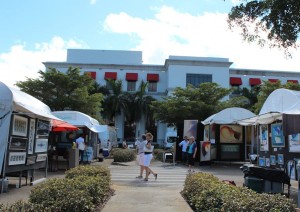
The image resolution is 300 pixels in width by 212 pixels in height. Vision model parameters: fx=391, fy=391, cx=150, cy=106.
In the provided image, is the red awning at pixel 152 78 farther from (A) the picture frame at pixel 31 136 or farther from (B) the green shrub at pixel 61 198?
(B) the green shrub at pixel 61 198

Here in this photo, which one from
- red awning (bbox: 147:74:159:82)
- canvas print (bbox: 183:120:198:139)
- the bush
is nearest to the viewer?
the bush

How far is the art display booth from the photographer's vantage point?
441 inches

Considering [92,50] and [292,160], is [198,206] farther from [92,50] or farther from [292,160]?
[92,50]

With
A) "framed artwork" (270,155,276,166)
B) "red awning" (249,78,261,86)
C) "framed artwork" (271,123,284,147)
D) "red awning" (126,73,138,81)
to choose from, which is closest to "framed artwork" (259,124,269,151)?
"framed artwork" (270,155,276,166)

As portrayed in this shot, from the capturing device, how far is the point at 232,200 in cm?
668

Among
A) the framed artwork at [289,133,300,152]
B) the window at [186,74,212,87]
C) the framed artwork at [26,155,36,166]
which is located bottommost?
the framed artwork at [26,155,36,166]

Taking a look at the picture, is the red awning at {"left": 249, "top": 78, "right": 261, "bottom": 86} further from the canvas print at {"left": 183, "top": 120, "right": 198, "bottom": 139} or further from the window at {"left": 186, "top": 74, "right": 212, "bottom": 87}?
the canvas print at {"left": 183, "top": 120, "right": 198, "bottom": 139}

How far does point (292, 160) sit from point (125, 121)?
168 feet

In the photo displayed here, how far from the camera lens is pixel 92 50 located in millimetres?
69000

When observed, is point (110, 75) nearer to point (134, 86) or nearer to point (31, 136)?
point (134, 86)

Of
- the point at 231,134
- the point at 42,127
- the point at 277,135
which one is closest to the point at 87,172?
the point at 42,127

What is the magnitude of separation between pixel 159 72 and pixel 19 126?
55.3 metres

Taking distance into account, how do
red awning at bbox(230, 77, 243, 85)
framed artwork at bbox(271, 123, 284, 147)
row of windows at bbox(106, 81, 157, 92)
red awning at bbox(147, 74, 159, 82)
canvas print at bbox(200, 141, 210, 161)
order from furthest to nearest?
red awning at bbox(230, 77, 243, 85) → red awning at bbox(147, 74, 159, 82) → row of windows at bbox(106, 81, 157, 92) → canvas print at bbox(200, 141, 210, 161) → framed artwork at bbox(271, 123, 284, 147)

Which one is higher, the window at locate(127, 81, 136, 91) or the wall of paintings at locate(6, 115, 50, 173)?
the window at locate(127, 81, 136, 91)
